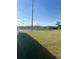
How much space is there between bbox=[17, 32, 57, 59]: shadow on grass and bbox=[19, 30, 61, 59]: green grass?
0.03 meters

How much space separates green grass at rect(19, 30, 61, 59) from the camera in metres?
1.55

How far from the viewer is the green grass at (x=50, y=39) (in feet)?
5.08

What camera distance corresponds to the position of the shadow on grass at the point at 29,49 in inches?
60.3

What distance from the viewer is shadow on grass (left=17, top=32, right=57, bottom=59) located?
5.02ft

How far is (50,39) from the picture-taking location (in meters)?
1.55

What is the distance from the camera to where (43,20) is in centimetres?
155

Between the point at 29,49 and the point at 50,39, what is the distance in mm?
205

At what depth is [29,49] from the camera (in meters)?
1.54

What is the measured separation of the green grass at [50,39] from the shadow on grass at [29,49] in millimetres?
32

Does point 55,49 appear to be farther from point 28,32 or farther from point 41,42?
point 28,32
